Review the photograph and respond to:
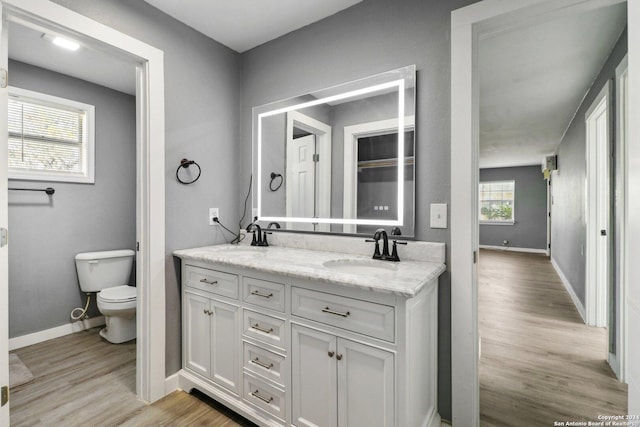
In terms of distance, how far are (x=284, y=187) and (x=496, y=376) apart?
1.99 metres

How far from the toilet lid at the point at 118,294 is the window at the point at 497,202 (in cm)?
906

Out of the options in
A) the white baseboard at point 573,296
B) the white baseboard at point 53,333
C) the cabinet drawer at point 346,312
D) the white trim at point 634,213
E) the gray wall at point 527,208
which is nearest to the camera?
the white trim at point 634,213

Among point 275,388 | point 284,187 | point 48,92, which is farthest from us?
point 48,92

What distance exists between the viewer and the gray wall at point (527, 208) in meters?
8.24

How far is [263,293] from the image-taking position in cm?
157

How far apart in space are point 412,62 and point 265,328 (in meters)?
1.62

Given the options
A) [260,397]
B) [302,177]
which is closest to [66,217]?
[302,177]

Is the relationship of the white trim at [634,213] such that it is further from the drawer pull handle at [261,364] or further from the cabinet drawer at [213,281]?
the cabinet drawer at [213,281]

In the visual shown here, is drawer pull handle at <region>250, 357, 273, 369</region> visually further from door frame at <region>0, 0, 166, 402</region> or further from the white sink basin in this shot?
door frame at <region>0, 0, 166, 402</region>

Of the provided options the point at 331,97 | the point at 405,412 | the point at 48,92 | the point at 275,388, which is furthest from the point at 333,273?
the point at 48,92

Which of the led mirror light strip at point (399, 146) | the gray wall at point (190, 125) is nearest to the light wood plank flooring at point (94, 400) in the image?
the gray wall at point (190, 125)

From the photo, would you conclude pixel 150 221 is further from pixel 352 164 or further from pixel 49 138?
pixel 49 138

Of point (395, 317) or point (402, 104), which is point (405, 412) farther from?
point (402, 104)

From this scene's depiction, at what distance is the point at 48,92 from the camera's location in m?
2.71
